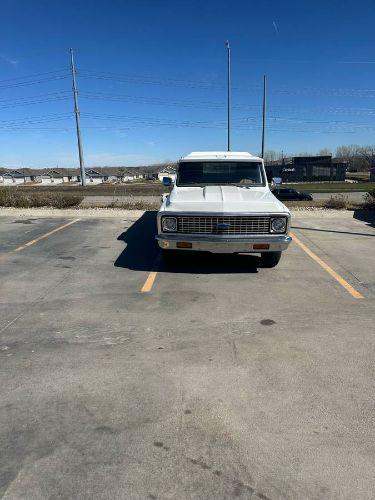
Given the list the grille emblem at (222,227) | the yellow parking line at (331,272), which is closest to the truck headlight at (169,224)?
the grille emblem at (222,227)

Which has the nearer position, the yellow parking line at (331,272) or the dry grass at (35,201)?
the yellow parking line at (331,272)

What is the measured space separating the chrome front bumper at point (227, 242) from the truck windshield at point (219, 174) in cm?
181

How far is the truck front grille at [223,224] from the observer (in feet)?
20.1

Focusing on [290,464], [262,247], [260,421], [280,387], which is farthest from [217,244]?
[290,464]

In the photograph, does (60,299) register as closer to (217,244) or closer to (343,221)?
(217,244)

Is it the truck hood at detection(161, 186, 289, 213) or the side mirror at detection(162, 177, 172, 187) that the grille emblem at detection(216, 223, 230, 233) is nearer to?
the truck hood at detection(161, 186, 289, 213)

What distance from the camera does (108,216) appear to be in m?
14.1

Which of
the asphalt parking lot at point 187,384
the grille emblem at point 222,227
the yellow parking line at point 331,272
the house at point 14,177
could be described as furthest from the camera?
the house at point 14,177

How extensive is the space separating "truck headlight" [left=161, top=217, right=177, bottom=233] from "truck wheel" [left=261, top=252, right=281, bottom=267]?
1738 millimetres

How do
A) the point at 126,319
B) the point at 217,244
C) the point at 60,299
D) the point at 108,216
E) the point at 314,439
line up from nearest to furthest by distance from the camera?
1. the point at 314,439
2. the point at 126,319
3. the point at 60,299
4. the point at 217,244
5. the point at 108,216

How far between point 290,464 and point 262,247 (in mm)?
4051

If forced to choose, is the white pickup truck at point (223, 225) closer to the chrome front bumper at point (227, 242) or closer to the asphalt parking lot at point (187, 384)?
the chrome front bumper at point (227, 242)

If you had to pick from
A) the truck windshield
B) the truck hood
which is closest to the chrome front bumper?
the truck hood

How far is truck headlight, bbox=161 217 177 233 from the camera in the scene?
6238mm
